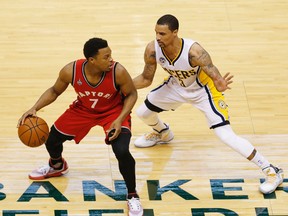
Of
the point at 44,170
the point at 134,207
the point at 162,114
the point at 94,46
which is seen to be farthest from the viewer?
the point at 162,114

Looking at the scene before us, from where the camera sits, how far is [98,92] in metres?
6.43

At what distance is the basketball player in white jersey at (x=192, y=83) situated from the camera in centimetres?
650

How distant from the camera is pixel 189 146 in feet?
24.8

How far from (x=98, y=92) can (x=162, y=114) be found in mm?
1821

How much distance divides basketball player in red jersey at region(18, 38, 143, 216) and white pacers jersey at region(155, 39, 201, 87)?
47 centimetres

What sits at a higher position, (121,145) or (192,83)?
(192,83)

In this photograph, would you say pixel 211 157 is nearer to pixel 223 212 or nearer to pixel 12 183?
pixel 223 212

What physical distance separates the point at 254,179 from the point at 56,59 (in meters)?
3.18

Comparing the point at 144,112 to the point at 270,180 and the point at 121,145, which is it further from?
the point at 270,180

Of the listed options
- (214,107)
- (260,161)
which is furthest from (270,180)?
(214,107)

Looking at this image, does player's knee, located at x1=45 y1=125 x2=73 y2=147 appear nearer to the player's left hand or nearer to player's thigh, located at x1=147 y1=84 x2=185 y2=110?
player's thigh, located at x1=147 y1=84 x2=185 y2=110

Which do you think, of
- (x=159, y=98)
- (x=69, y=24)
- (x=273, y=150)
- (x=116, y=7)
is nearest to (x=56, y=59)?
(x=69, y=24)

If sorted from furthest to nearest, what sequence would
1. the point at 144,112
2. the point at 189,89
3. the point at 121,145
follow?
1. the point at 144,112
2. the point at 189,89
3. the point at 121,145

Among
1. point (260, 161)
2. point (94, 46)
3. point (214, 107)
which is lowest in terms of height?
point (260, 161)
